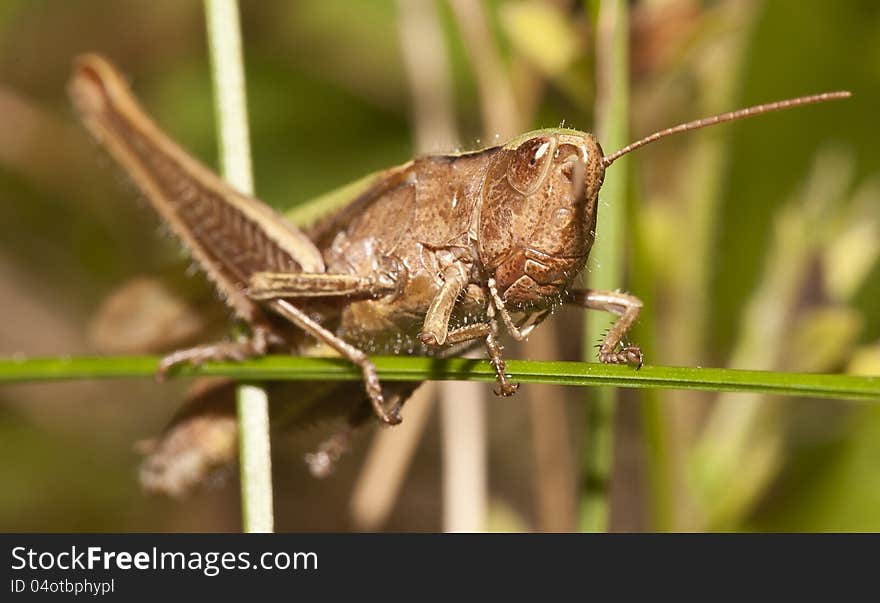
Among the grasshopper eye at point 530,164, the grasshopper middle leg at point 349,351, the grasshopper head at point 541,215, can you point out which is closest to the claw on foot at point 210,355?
the grasshopper middle leg at point 349,351

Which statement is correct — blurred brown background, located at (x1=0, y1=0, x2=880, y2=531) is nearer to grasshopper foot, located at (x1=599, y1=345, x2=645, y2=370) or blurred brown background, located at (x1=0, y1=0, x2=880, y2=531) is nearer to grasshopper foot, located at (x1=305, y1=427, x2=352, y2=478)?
grasshopper foot, located at (x1=305, y1=427, x2=352, y2=478)

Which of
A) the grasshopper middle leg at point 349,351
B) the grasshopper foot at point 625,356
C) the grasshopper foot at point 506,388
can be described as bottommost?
the grasshopper foot at point 506,388

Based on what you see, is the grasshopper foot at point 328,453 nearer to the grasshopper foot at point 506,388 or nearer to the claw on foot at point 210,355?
the claw on foot at point 210,355

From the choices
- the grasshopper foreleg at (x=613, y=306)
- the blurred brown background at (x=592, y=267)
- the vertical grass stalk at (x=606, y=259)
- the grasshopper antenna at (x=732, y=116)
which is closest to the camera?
the grasshopper antenna at (x=732, y=116)

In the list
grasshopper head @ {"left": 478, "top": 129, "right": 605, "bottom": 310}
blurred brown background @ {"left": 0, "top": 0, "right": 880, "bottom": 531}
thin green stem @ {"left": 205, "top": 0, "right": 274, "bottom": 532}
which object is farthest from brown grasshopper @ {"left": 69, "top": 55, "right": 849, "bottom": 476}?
blurred brown background @ {"left": 0, "top": 0, "right": 880, "bottom": 531}

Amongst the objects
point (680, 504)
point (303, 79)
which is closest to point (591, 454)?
point (680, 504)
